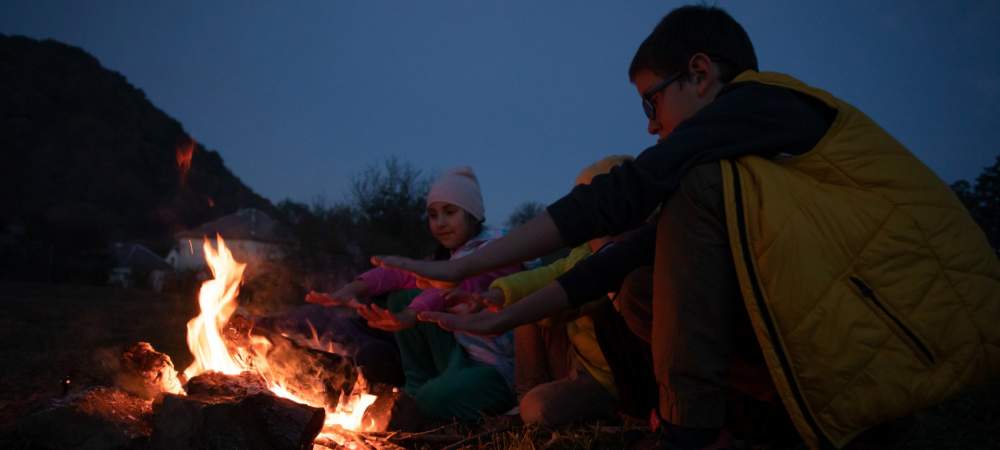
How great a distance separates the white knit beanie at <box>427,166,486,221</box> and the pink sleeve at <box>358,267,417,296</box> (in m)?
0.55

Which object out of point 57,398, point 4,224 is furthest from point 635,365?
point 4,224

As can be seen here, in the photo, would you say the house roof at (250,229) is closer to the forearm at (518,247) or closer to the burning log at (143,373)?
the burning log at (143,373)

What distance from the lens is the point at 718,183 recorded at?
5.22 feet

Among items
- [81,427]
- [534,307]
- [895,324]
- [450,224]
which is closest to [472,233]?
[450,224]

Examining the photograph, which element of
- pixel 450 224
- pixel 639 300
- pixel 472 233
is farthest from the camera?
pixel 472 233

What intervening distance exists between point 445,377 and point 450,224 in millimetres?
1342

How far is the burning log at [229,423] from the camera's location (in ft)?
5.77

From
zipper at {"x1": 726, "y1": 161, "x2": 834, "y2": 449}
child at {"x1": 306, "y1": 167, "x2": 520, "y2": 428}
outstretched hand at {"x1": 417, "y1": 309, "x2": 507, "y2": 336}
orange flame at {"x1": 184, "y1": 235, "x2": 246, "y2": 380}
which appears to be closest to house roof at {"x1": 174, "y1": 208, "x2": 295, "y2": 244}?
child at {"x1": 306, "y1": 167, "x2": 520, "y2": 428}

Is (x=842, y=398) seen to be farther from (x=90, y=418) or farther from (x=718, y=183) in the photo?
(x=90, y=418)

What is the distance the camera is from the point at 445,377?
114 inches

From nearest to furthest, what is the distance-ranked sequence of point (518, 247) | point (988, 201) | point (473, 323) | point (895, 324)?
1. point (895, 324)
2. point (518, 247)
3. point (473, 323)
4. point (988, 201)

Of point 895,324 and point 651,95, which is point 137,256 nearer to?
point 651,95

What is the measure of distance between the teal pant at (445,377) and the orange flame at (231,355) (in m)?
0.32

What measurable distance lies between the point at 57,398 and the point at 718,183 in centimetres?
218
